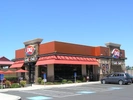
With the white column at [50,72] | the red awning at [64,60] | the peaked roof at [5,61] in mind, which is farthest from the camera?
the peaked roof at [5,61]

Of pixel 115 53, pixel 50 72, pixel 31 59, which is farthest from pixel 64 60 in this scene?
pixel 115 53

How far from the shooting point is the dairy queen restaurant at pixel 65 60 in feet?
110

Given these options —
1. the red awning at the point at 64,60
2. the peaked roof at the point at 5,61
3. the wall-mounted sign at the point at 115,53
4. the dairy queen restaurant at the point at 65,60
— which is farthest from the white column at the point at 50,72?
the peaked roof at the point at 5,61

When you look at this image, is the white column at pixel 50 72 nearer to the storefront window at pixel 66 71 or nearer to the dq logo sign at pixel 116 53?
the storefront window at pixel 66 71

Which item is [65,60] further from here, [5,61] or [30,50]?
[5,61]

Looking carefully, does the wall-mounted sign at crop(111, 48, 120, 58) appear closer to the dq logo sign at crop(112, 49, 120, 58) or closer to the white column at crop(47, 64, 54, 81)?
the dq logo sign at crop(112, 49, 120, 58)

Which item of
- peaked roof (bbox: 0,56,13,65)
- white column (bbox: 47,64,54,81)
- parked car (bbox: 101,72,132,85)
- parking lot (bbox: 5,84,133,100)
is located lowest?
parking lot (bbox: 5,84,133,100)

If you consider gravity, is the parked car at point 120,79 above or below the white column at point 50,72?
below

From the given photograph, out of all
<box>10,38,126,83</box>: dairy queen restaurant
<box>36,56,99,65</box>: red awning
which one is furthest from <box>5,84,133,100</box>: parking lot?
<box>10,38,126,83</box>: dairy queen restaurant

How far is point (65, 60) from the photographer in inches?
1313

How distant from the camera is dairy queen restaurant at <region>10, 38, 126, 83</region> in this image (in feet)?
110

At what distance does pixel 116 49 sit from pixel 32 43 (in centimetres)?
1573

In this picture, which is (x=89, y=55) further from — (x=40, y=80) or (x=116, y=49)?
(x=40, y=80)

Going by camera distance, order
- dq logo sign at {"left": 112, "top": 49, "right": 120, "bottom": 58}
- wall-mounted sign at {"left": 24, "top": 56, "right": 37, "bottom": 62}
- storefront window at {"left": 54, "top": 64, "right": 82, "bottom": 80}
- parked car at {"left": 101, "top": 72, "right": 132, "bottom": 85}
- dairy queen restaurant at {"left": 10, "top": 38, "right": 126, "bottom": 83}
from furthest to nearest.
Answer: dq logo sign at {"left": 112, "top": 49, "right": 120, "bottom": 58}
wall-mounted sign at {"left": 24, "top": 56, "right": 37, "bottom": 62}
storefront window at {"left": 54, "top": 64, "right": 82, "bottom": 80}
dairy queen restaurant at {"left": 10, "top": 38, "right": 126, "bottom": 83}
parked car at {"left": 101, "top": 72, "right": 132, "bottom": 85}
